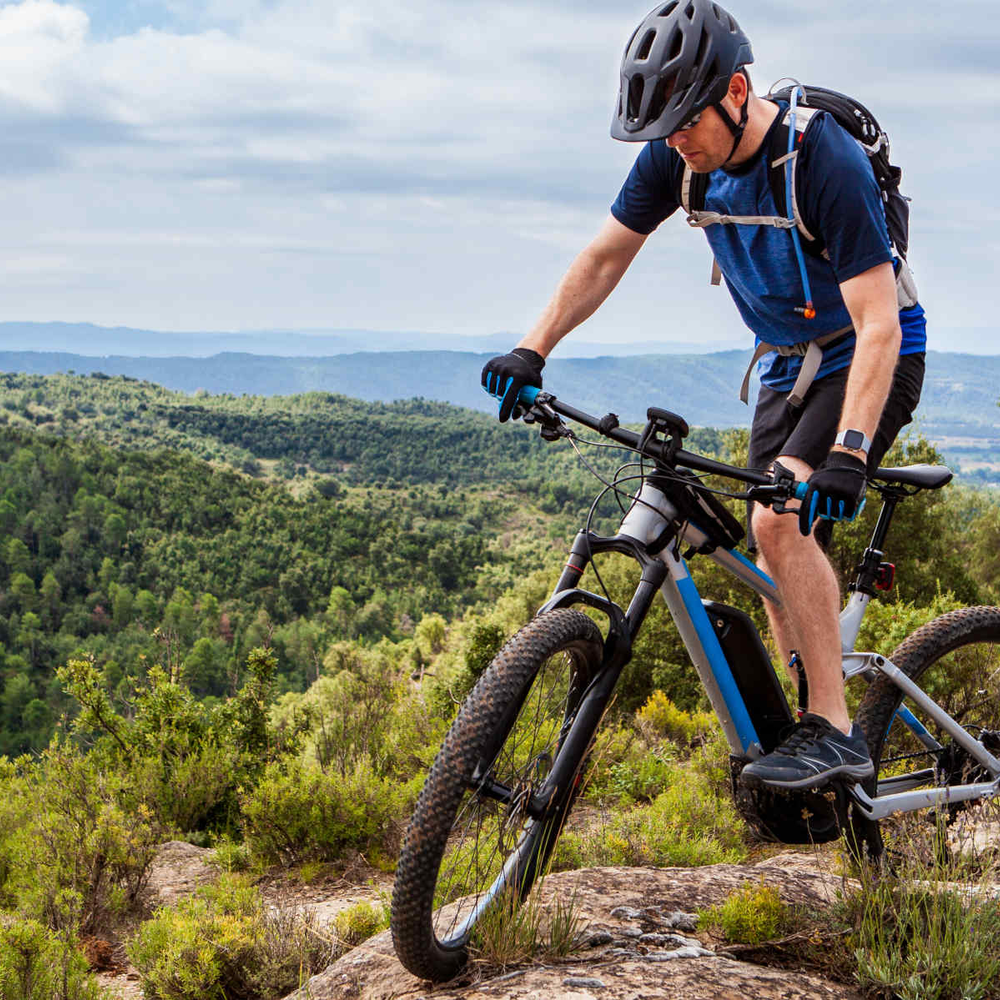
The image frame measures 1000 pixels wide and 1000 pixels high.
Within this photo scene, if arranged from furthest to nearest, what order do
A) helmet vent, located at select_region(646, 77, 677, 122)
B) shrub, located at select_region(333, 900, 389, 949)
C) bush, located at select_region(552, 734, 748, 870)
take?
bush, located at select_region(552, 734, 748, 870) → shrub, located at select_region(333, 900, 389, 949) → helmet vent, located at select_region(646, 77, 677, 122)

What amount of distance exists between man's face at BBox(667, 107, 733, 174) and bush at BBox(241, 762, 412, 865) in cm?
379

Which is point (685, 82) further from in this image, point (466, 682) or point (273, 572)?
point (273, 572)

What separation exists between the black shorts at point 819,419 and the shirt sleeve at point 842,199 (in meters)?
0.40

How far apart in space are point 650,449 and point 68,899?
359 centimetres

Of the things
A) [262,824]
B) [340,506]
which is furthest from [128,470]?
[262,824]

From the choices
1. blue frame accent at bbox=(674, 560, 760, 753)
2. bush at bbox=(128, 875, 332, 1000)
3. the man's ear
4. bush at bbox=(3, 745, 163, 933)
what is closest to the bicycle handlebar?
blue frame accent at bbox=(674, 560, 760, 753)

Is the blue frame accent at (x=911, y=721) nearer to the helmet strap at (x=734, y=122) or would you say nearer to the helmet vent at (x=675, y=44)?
the helmet strap at (x=734, y=122)

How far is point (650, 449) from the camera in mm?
2523

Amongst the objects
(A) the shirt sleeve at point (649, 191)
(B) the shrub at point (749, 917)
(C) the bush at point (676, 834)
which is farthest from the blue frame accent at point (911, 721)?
(A) the shirt sleeve at point (649, 191)

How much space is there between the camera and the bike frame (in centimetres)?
248

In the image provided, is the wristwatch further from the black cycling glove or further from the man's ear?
the man's ear

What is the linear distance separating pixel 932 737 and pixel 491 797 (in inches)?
72.9

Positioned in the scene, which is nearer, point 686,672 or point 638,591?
point 638,591

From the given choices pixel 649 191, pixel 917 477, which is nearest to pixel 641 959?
pixel 917 477
